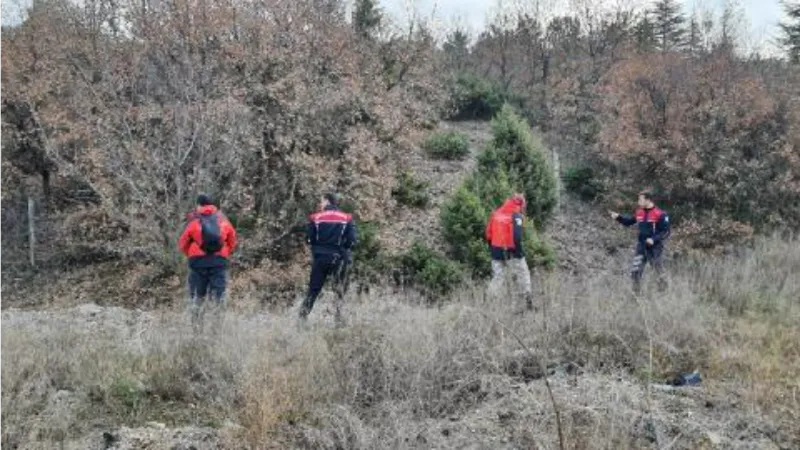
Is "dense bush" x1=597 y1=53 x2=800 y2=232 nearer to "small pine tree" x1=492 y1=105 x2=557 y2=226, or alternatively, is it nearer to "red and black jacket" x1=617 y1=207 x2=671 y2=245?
"small pine tree" x1=492 y1=105 x2=557 y2=226

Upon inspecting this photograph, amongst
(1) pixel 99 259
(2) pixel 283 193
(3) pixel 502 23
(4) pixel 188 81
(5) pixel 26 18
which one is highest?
(3) pixel 502 23

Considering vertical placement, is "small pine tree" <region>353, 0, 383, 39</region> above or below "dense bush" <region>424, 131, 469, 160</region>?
above

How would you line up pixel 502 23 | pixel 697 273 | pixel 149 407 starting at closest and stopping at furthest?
pixel 149 407 → pixel 697 273 → pixel 502 23

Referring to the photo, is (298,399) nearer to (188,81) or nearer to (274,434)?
(274,434)

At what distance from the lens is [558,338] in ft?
25.2

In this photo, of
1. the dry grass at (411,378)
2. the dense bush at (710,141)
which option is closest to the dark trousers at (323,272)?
the dry grass at (411,378)

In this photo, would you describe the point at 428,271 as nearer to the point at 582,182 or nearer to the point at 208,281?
the point at 208,281

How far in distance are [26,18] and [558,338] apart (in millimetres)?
17373

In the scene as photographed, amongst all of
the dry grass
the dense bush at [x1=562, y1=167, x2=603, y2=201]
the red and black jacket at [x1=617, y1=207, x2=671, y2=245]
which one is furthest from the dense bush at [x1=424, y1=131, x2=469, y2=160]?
the dry grass

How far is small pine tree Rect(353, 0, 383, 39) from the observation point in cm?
2514

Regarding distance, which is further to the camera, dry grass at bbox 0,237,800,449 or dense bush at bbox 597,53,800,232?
dense bush at bbox 597,53,800,232

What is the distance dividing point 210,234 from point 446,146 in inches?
610

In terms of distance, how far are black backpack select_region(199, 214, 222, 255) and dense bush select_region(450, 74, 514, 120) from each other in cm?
2222

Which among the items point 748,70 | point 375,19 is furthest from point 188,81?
point 748,70
